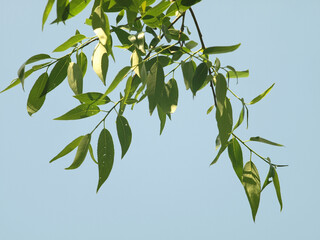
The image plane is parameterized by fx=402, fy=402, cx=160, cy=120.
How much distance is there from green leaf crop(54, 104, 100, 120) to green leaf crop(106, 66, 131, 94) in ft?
0.21

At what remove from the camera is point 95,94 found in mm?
345

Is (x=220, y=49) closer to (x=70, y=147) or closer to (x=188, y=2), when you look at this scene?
(x=188, y=2)

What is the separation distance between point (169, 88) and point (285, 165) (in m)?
0.12

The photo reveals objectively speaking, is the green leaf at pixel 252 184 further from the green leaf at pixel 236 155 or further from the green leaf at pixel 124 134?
the green leaf at pixel 124 134

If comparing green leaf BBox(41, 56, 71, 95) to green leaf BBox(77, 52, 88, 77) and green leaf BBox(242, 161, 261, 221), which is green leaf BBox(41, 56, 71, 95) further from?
green leaf BBox(242, 161, 261, 221)

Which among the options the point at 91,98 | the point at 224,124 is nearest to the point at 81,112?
the point at 91,98

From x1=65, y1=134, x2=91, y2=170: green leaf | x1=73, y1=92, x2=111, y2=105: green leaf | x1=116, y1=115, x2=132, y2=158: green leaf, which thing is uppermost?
x1=73, y1=92, x2=111, y2=105: green leaf

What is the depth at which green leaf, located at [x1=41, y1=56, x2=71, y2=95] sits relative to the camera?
0.35 meters

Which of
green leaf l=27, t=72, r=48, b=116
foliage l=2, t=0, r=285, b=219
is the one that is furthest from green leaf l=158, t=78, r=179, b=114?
green leaf l=27, t=72, r=48, b=116

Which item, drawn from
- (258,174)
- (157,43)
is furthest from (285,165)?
(157,43)

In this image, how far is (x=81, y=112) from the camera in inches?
13.9

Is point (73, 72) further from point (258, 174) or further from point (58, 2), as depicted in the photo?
point (258, 174)

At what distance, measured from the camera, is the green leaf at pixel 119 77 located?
29cm

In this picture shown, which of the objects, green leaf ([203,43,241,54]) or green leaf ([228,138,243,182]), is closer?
green leaf ([203,43,241,54])
